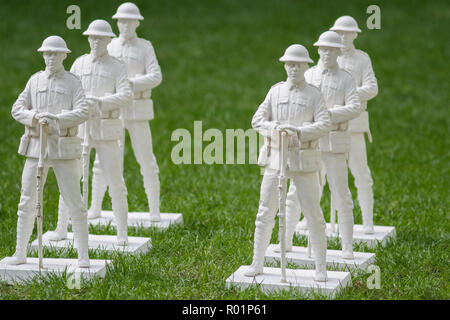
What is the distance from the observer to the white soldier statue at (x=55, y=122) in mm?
10258

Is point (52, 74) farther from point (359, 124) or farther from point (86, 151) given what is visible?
point (359, 124)

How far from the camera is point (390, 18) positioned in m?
27.0

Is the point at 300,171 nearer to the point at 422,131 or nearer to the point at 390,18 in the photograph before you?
the point at 422,131

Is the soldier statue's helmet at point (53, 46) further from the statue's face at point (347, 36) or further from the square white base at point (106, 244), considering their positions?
the statue's face at point (347, 36)

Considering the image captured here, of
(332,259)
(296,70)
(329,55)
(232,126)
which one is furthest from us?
(232,126)

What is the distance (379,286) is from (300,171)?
1.82 metres

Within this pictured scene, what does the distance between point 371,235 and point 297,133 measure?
333cm

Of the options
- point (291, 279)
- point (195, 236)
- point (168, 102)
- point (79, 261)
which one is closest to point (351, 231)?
point (291, 279)

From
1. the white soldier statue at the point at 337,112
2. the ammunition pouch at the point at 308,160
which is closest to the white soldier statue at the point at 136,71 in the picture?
the white soldier statue at the point at 337,112

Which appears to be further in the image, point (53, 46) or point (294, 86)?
point (53, 46)

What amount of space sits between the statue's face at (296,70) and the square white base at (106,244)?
3.40 meters

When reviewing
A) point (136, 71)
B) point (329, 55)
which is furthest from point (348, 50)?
point (136, 71)

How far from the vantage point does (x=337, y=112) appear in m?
10.9
